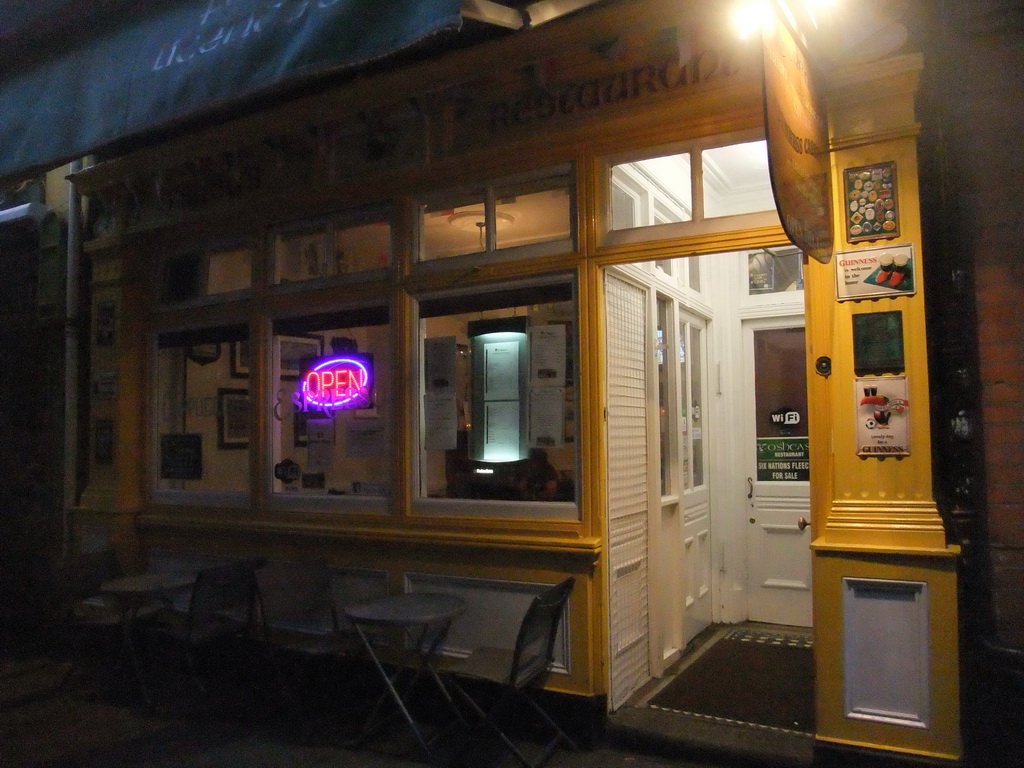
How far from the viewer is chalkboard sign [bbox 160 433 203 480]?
22.0ft

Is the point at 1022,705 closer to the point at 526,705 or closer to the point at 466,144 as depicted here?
the point at 526,705

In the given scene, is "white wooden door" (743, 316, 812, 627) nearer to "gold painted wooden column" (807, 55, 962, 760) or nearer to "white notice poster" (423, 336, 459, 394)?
"gold painted wooden column" (807, 55, 962, 760)

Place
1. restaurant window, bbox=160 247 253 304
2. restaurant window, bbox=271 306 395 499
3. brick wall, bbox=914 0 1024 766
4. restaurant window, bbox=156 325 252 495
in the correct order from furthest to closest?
restaurant window, bbox=156 325 252 495 → restaurant window, bbox=160 247 253 304 → restaurant window, bbox=271 306 395 499 → brick wall, bbox=914 0 1024 766

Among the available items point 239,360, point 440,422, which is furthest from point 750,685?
point 239,360

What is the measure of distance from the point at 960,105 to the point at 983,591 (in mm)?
2318

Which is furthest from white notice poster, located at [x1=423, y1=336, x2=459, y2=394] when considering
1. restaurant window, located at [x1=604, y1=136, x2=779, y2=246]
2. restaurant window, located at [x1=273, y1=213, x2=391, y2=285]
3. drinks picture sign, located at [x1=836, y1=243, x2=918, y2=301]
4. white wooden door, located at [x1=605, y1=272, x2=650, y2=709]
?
drinks picture sign, located at [x1=836, y1=243, x2=918, y2=301]

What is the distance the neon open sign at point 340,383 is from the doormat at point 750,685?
9.36 ft

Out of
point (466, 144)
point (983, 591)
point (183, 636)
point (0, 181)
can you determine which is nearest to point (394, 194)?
point (466, 144)

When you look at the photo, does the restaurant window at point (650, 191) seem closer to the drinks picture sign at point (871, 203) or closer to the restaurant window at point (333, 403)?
the drinks picture sign at point (871, 203)

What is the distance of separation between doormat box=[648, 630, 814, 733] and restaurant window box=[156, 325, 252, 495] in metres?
3.84

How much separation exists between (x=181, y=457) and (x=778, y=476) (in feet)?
16.4

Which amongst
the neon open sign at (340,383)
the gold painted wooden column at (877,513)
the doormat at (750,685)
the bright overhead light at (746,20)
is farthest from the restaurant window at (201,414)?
the gold painted wooden column at (877,513)

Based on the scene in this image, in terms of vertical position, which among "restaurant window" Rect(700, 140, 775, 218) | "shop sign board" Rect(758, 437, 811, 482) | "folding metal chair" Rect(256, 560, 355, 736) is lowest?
"folding metal chair" Rect(256, 560, 355, 736)

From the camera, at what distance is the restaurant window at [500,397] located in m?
4.82
